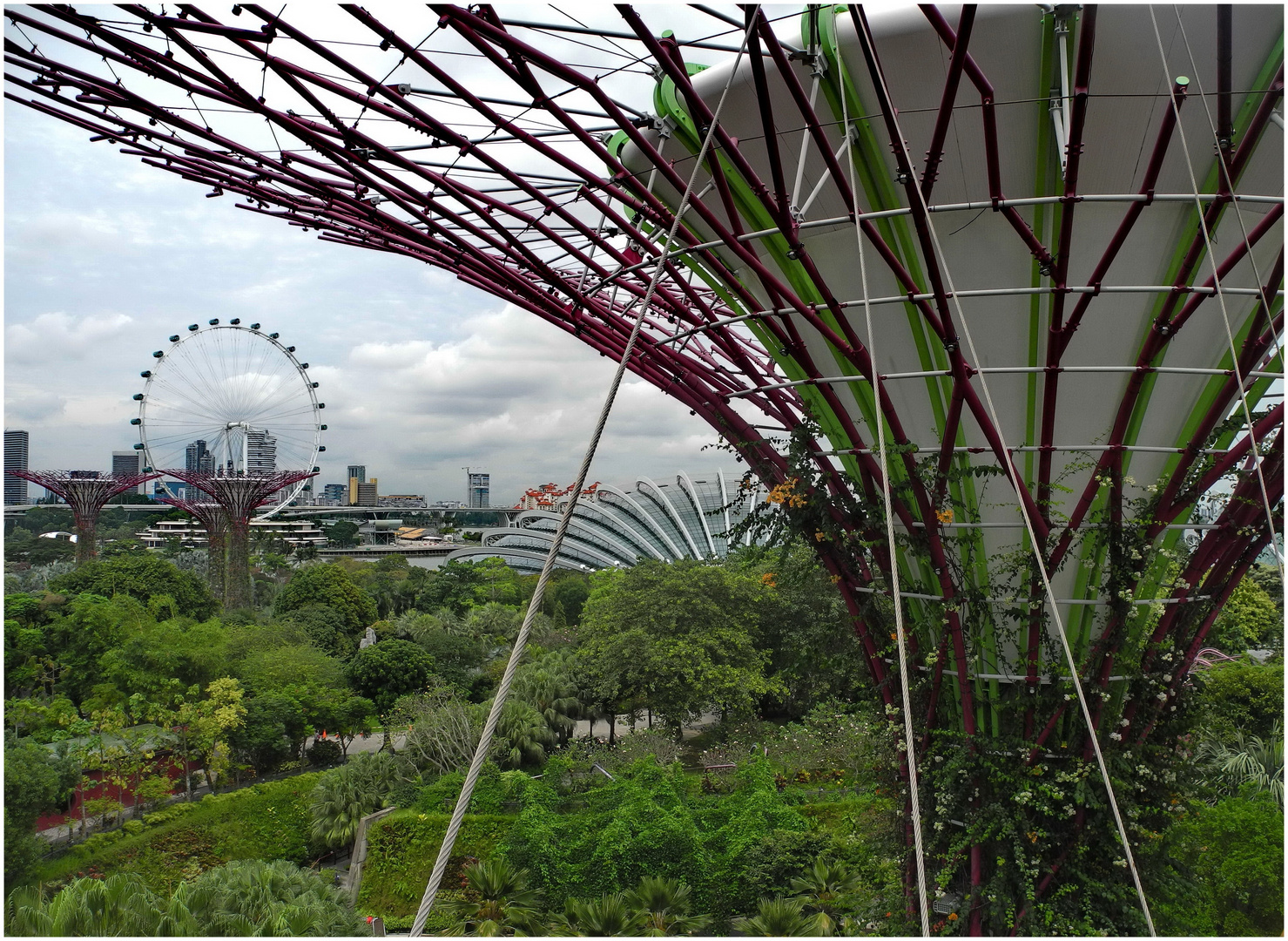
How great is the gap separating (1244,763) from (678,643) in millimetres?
11889

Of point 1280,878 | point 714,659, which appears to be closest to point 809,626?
point 714,659

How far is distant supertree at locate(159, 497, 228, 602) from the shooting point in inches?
1471

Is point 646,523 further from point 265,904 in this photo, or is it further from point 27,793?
point 265,904

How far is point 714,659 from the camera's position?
21391mm

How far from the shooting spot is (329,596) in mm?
32156

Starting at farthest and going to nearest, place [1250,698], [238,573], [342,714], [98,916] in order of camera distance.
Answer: [238,573] < [342,714] < [1250,698] < [98,916]

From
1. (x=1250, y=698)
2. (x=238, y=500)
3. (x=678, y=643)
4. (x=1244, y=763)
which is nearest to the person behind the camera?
(x=1244, y=763)

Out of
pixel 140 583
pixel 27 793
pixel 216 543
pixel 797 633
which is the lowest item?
pixel 27 793

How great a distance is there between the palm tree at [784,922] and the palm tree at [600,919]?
6.21ft

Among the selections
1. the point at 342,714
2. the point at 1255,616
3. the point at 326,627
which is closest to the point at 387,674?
the point at 342,714

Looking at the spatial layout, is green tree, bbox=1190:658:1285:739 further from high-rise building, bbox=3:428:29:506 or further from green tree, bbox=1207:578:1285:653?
high-rise building, bbox=3:428:29:506

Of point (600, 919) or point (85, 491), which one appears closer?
point (600, 919)

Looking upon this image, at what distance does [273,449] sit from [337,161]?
39.8 metres

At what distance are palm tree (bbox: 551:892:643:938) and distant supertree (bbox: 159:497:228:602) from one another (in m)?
29.5
